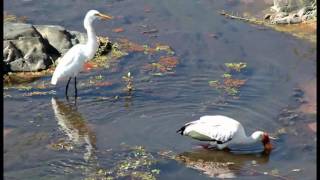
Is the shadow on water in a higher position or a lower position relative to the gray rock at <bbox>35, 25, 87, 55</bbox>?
lower

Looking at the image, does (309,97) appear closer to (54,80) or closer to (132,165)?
(132,165)

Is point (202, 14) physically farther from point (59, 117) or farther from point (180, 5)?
point (59, 117)

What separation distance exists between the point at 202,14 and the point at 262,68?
401 centimetres

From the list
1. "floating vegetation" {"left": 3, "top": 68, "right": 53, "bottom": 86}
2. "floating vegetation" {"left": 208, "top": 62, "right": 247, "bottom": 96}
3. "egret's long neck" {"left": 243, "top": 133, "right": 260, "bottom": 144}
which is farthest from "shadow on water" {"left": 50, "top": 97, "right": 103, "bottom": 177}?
"floating vegetation" {"left": 208, "top": 62, "right": 247, "bottom": 96}

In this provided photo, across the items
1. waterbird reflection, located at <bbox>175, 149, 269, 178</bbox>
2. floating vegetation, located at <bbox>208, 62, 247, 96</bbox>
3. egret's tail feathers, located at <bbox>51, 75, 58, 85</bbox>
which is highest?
egret's tail feathers, located at <bbox>51, 75, 58, 85</bbox>

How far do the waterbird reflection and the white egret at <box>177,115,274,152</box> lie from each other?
185 mm

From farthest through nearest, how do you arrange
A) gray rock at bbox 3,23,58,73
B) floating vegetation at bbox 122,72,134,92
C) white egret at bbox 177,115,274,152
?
1. gray rock at bbox 3,23,58,73
2. floating vegetation at bbox 122,72,134,92
3. white egret at bbox 177,115,274,152

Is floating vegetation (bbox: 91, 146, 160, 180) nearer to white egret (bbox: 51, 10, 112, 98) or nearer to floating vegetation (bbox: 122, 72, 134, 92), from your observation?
floating vegetation (bbox: 122, 72, 134, 92)

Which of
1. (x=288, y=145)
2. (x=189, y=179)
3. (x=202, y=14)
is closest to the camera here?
(x=189, y=179)

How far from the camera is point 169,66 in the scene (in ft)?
46.0

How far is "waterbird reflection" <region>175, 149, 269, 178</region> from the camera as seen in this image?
990cm

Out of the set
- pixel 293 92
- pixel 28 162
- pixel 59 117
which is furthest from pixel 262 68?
pixel 28 162

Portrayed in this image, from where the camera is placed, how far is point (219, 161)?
10.3m

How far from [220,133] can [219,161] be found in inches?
16.8
